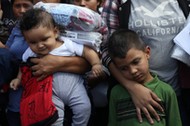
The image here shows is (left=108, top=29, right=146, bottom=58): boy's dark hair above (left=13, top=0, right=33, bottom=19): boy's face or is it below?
below

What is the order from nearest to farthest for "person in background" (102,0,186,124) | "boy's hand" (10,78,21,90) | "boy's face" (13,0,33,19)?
"person in background" (102,0,186,124), "boy's hand" (10,78,21,90), "boy's face" (13,0,33,19)

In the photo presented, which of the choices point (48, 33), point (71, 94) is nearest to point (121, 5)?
point (48, 33)

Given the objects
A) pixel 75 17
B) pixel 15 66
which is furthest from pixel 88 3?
pixel 15 66

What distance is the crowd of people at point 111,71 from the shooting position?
7.09ft

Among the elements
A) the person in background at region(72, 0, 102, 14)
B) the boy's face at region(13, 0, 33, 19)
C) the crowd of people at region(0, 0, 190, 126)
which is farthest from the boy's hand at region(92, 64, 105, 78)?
the boy's face at region(13, 0, 33, 19)

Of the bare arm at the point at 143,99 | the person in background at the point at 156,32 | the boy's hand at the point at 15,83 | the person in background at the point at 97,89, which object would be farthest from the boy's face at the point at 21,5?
the bare arm at the point at 143,99

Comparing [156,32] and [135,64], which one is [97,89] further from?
[156,32]

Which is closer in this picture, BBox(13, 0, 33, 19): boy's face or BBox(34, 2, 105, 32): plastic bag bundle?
BBox(34, 2, 105, 32): plastic bag bundle

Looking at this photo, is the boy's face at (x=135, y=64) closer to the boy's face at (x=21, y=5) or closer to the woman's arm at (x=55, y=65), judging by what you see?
the woman's arm at (x=55, y=65)

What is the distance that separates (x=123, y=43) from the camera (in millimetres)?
2178

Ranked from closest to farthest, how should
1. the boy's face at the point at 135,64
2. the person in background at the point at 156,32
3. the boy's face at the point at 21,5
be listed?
the boy's face at the point at 135,64, the person in background at the point at 156,32, the boy's face at the point at 21,5

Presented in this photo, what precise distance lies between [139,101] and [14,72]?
883 millimetres

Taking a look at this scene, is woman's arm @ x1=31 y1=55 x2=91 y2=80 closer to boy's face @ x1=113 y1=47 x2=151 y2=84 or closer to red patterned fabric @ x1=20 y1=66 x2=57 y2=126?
red patterned fabric @ x1=20 y1=66 x2=57 y2=126

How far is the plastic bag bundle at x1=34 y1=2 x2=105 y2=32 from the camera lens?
228cm
